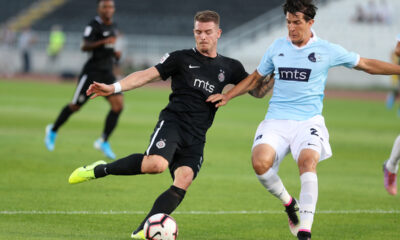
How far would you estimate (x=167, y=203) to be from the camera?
7.31 meters

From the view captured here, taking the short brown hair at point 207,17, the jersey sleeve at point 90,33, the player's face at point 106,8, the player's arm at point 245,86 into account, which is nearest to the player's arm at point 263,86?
the player's arm at point 245,86

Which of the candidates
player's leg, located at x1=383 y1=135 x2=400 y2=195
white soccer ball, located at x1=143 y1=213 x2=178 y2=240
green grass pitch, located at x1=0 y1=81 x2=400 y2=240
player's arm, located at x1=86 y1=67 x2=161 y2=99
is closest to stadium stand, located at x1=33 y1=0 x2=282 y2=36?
green grass pitch, located at x1=0 y1=81 x2=400 y2=240

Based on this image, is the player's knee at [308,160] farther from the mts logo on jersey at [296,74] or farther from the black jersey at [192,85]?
the black jersey at [192,85]

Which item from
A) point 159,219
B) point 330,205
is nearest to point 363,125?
point 330,205

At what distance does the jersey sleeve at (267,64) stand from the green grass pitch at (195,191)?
66.4 inches

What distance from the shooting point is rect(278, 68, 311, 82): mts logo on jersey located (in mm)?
7891

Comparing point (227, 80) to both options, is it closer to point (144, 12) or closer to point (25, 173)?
point (25, 173)

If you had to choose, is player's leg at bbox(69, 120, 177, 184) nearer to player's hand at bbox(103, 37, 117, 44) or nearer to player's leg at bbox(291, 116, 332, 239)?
player's leg at bbox(291, 116, 332, 239)

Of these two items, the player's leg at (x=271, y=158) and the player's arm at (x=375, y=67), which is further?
the player's arm at (x=375, y=67)

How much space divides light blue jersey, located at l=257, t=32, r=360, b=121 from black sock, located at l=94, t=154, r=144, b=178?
1.54 meters

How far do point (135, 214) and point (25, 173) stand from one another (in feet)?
11.4

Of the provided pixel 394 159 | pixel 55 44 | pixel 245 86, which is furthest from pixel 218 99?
pixel 55 44

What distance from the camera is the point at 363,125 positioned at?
21.4 metres

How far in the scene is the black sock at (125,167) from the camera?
7.57 meters
